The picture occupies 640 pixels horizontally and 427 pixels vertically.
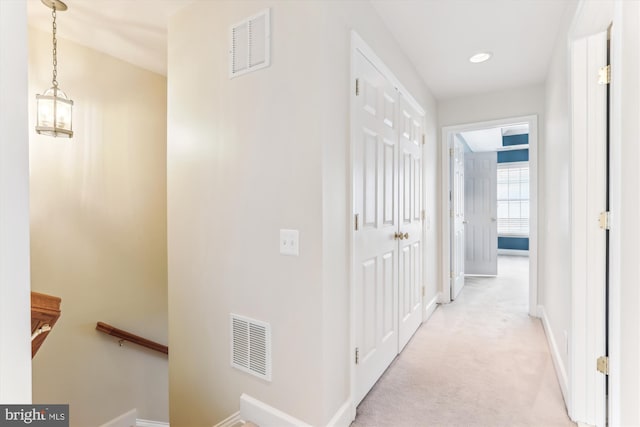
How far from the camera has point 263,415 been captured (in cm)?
170

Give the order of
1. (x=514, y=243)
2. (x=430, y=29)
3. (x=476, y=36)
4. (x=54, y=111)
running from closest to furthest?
(x=54, y=111) < (x=430, y=29) < (x=476, y=36) < (x=514, y=243)

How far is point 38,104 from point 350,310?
2.32 metres

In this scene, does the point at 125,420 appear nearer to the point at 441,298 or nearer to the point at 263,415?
the point at 263,415

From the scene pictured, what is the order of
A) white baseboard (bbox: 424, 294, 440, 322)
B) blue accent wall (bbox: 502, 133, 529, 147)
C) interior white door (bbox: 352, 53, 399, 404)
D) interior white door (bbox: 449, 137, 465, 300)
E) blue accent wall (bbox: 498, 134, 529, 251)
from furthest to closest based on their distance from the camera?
1. blue accent wall (bbox: 498, 134, 529, 251)
2. blue accent wall (bbox: 502, 133, 529, 147)
3. interior white door (bbox: 449, 137, 465, 300)
4. white baseboard (bbox: 424, 294, 440, 322)
5. interior white door (bbox: 352, 53, 399, 404)

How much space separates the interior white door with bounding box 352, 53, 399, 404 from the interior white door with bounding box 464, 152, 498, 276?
150 inches

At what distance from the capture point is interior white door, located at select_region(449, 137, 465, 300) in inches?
158

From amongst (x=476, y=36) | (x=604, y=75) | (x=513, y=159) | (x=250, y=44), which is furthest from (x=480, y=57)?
(x=513, y=159)

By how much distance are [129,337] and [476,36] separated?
3787mm

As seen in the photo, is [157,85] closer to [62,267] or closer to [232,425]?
[62,267]

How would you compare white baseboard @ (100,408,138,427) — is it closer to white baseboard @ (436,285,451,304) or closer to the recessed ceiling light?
white baseboard @ (436,285,451,304)

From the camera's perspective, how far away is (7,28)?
1.94 ft

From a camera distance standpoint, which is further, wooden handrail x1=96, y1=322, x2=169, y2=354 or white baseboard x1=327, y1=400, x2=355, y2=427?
wooden handrail x1=96, y1=322, x2=169, y2=354

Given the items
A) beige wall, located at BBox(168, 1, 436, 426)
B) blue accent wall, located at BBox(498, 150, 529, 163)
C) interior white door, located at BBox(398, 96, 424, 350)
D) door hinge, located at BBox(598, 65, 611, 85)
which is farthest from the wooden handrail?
blue accent wall, located at BBox(498, 150, 529, 163)

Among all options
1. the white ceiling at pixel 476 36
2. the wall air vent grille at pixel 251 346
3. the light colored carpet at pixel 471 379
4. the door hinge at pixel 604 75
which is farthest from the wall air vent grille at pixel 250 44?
the light colored carpet at pixel 471 379
